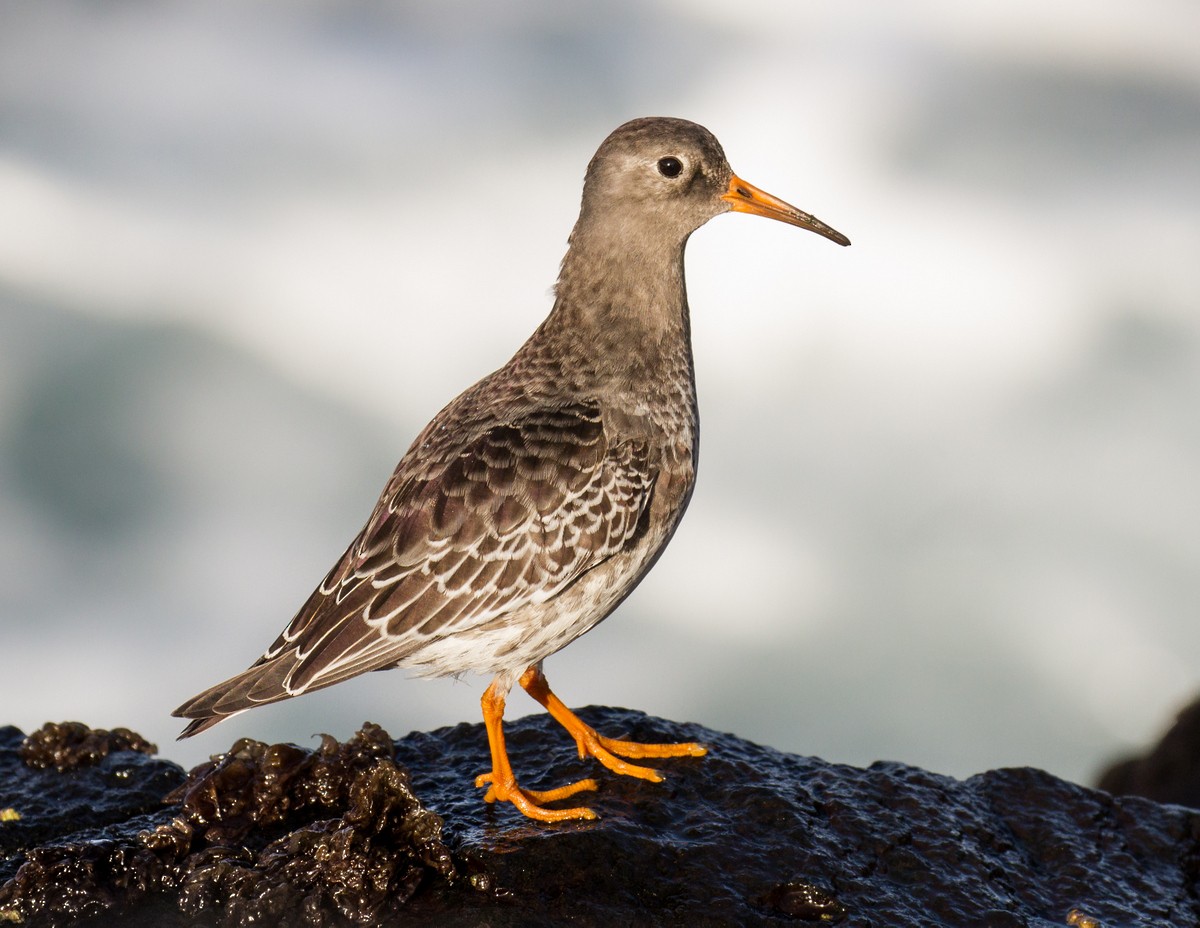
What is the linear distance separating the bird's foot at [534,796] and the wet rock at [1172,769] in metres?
5.77

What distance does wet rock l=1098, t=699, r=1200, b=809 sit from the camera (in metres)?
10.8

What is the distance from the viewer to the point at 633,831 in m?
6.87

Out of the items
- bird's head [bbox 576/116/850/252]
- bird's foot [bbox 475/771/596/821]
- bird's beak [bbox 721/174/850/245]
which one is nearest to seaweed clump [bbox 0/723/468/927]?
bird's foot [bbox 475/771/596/821]

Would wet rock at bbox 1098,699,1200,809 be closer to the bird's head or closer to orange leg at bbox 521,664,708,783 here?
orange leg at bbox 521,664,708,783

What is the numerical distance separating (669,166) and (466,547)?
277cm

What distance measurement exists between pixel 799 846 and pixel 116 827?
384 cm

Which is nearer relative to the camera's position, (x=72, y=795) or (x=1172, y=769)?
(x=72, y=795)

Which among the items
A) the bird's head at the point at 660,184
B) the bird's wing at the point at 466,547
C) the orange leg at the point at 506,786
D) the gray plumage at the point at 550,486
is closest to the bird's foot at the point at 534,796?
the orange leg at the point at 506,786

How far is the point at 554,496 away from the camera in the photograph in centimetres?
720

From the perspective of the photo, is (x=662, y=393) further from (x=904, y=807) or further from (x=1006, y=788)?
(x=1006, y=788)

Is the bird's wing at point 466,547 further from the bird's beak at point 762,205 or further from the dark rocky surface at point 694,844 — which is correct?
the bird's beak at point 762,205

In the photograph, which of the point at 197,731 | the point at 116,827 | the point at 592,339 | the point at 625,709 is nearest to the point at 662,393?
the point at 592,339

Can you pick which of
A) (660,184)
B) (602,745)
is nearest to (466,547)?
(602,745)

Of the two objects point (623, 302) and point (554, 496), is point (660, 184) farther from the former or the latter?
point (554, 496)
